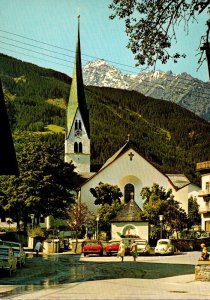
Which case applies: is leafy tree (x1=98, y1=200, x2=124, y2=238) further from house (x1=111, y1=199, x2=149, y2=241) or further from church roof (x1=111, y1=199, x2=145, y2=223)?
house (x1=111, y1=199, x2=149, y2=241)

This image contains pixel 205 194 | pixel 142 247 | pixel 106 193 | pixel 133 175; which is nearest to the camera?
pixel 142 247

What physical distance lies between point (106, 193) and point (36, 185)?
25.8 metres

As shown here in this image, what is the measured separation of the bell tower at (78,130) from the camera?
344 ft

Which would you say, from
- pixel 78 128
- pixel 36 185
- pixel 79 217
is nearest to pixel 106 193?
pixel 79 217

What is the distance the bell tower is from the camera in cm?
10494

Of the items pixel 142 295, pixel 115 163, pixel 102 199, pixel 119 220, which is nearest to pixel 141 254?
pixel 119 220

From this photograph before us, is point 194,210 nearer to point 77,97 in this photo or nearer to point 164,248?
point 77,97

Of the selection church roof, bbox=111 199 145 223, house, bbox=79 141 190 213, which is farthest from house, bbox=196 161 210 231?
church roof, bbox=111 199 145 223

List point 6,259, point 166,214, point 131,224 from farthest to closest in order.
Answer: point 166,214 → point 131,224 → point 6,259

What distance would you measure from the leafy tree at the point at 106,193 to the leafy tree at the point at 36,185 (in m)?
19.1

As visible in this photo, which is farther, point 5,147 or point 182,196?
point 182,196

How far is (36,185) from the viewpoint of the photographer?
210 feet

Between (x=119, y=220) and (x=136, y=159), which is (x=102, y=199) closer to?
(x=136, y=159)

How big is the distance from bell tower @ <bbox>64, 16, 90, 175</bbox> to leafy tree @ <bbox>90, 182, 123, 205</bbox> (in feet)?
51.5
